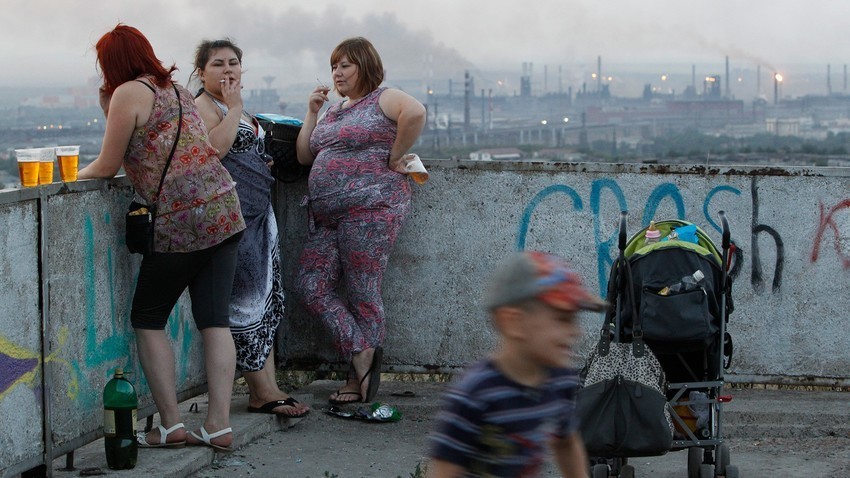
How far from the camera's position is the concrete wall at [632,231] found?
720 cm

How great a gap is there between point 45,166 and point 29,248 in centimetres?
39

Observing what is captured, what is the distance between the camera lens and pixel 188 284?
554 cm

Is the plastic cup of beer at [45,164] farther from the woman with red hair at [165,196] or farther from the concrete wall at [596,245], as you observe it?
the concrete wall at [596,245]

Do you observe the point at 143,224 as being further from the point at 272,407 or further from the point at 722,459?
the point at 722,459

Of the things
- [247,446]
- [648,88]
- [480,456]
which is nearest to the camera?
[480,456]

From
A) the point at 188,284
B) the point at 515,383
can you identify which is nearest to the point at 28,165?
the point at 188,284

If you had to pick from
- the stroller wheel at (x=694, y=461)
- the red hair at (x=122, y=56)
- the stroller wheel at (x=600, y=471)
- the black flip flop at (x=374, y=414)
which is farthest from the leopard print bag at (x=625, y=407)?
the red hair at (x=122, y=56)

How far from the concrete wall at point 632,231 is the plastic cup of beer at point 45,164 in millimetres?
2410

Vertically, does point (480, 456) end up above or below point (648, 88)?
below

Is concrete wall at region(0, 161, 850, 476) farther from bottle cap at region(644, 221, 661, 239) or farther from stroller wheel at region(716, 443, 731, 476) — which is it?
stroller wheel at region(716, 443, 731, 476)

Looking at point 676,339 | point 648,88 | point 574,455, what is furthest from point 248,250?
point 648,88

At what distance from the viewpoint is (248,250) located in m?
6.29

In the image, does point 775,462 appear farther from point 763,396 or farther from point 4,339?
point 4,339

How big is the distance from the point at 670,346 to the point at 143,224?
232 centimetres
